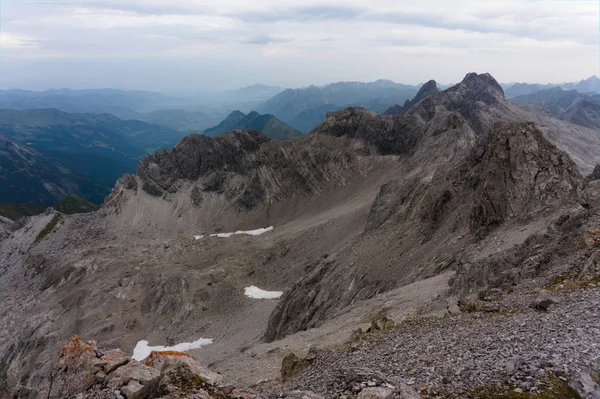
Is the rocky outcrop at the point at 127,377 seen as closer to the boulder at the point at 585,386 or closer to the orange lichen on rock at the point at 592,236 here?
the boulder at the point at 585,386

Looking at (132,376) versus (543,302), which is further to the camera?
(543,302)

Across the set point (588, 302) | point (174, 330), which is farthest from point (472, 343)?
point (174, 330)

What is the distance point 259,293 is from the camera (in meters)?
77.6

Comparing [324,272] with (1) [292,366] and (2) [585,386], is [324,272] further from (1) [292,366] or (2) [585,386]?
(2) [585,386]

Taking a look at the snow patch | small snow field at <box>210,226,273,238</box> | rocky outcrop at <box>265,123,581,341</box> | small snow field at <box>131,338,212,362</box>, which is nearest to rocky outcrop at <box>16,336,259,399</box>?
rocky outcrop at <box>265,123,581,341</box>

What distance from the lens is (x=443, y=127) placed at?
10625 cm

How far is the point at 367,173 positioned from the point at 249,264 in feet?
164

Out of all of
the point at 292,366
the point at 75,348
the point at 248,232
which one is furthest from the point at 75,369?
the point at 248,232

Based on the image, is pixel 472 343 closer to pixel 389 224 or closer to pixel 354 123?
pixel 389 224

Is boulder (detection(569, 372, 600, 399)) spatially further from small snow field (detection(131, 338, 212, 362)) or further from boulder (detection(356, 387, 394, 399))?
small snow field (detection(131, 338, 212, 362))

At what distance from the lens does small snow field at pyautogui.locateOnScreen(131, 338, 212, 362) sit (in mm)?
64375

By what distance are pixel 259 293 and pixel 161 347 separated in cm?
1995

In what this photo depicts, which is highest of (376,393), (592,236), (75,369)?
(592,236)

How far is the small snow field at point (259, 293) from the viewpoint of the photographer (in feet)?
249
